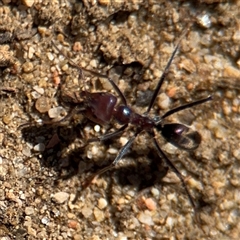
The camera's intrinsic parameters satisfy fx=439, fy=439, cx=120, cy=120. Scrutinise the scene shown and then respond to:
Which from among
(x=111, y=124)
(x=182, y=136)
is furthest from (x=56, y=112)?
(x=182, y=136)

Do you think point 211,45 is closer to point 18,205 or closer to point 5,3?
point 5,3

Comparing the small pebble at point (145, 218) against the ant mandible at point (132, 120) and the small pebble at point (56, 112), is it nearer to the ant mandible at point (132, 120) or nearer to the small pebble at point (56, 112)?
the ant mandible at point (132, 120)

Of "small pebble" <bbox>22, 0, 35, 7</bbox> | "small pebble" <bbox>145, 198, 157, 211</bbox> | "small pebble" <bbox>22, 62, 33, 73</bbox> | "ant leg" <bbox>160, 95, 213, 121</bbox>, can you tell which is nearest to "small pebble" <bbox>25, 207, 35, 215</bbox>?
"small pebble" <bbox>145, 198, 157, 211</bbox>

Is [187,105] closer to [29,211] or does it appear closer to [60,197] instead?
[60,197]

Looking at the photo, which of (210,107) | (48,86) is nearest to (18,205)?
(48,86)

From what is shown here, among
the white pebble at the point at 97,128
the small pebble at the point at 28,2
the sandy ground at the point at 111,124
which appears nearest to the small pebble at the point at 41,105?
the sandy ground at the point at 111,124

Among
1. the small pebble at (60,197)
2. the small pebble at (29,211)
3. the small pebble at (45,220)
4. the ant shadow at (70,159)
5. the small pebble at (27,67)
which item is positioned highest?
the small pebble at (27,67)
